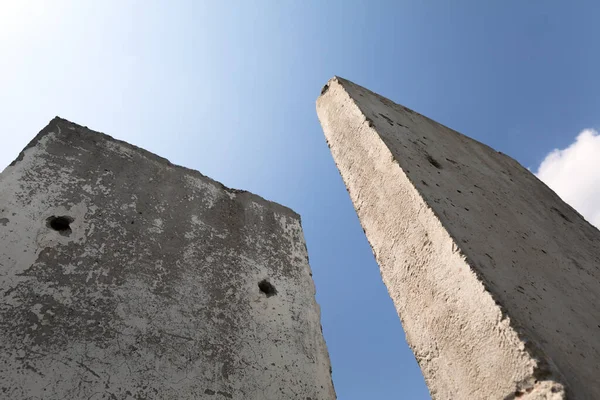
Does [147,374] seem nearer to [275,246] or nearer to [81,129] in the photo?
[275,246]

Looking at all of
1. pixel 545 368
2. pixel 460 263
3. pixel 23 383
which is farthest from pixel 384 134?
pixel 23 383

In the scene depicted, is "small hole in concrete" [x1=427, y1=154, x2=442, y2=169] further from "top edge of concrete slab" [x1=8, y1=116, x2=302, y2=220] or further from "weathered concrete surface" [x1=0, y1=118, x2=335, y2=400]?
"top edge of concrete slab" [x1=8, y1=116, x2=302, y2=220]

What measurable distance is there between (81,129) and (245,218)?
1.68m

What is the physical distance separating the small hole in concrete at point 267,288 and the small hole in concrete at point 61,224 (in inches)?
61.5

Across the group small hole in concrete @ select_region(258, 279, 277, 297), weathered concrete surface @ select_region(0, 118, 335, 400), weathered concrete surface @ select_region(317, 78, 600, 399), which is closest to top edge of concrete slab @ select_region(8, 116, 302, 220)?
weathered concrete surface @ select_region(0, 118, 335, 400)

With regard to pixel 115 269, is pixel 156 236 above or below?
above

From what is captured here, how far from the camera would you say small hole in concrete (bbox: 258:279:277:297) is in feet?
12.6

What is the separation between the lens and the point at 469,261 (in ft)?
4.95

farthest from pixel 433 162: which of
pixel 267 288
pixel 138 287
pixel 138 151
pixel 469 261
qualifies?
pixel 138 151

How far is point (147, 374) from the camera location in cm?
279

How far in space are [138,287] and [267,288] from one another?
113 centimetres

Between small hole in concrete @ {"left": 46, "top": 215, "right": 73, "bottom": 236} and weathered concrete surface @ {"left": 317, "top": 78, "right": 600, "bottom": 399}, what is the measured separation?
200 cm

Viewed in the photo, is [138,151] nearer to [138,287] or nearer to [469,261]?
[138,287]

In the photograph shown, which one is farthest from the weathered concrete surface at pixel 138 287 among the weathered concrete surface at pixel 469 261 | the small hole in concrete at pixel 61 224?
the weathered concrete surface at pixel 469 261
